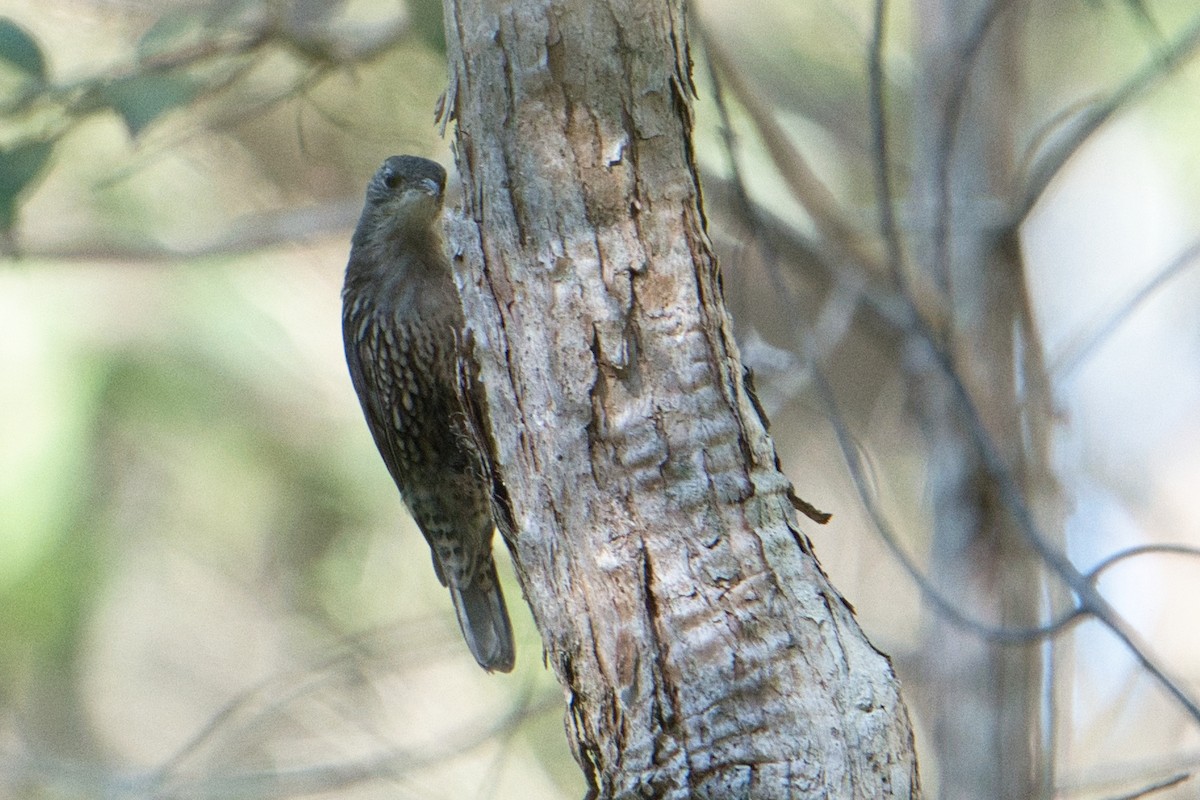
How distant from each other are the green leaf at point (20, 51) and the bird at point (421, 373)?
73 cm

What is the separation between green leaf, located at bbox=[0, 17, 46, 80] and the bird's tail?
4.73ft

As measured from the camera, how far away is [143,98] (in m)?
2.50

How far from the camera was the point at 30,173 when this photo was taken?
2504mm

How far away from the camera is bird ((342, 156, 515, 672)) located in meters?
2.87

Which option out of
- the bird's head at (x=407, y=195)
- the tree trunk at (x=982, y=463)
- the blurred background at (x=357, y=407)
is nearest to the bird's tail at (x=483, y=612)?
the blurred background at (x=357, y=407)

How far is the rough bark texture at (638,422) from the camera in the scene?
5.23 feet

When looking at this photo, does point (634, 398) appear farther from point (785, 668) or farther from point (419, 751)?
point (419, 751)

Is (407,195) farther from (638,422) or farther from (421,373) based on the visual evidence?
(638,422)

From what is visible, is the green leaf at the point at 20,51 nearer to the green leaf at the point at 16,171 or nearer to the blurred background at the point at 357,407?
the blurred background at the point at 357,407

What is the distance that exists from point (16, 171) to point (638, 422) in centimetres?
154

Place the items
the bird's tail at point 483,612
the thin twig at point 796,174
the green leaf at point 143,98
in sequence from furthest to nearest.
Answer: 1. the thin twig at point 796,174
2. the bird's tail at point 483,612
3. the green leaf at point 143,98

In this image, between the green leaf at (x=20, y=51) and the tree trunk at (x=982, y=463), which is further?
the tree trunk at (x=982, y=463)

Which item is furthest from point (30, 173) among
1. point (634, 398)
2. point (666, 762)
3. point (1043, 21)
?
point (1043, 21)

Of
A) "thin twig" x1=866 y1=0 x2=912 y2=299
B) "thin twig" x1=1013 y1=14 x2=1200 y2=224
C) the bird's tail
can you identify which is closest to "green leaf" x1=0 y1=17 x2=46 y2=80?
the bird's tail
